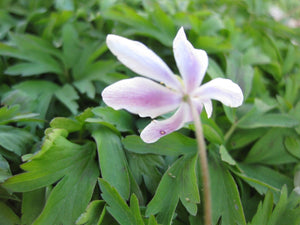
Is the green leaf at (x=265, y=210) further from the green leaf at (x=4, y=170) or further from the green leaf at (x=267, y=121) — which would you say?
the green leaf at (x=4, y=170)

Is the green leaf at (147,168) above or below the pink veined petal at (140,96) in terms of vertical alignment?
A: below

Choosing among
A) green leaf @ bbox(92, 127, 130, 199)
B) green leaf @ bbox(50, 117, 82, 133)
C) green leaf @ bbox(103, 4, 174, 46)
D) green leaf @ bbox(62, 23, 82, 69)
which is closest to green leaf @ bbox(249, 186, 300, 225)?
green leaf @ bbox(92, 127, 130, 199)

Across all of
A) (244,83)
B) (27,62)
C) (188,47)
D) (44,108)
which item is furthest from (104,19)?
(188,47)

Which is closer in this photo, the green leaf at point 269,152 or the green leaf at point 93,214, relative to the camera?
the green leaf at point 93,214

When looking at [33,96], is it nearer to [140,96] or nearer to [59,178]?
[59,178]

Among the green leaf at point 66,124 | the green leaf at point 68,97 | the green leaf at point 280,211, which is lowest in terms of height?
the green leaf at point 280,211

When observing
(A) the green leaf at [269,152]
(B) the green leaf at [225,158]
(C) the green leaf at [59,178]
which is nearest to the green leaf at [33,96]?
(C) the green leaf at [59,178]

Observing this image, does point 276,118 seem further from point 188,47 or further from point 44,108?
point 44,108

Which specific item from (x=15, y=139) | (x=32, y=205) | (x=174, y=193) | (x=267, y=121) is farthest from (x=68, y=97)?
(x=267, y=121)
